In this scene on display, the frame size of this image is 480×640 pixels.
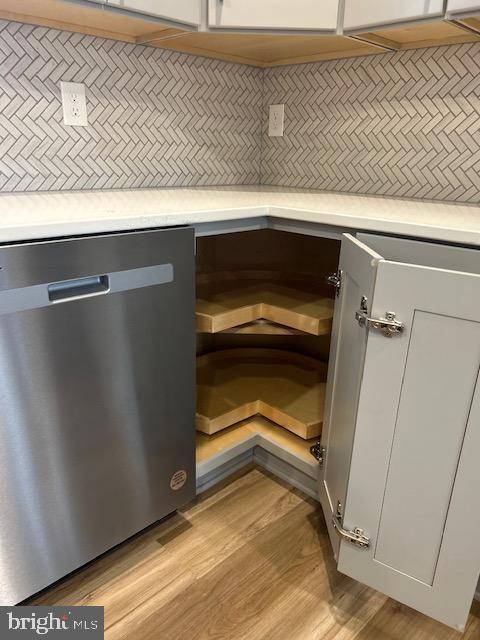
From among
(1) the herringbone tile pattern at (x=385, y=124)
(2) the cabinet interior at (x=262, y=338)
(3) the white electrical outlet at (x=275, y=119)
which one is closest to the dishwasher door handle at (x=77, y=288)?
(2) the cabinet interior at (x=262, y=338)

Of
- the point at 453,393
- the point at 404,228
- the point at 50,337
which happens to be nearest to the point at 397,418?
the point at 453,393

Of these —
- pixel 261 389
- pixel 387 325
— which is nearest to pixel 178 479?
pixel 261 389

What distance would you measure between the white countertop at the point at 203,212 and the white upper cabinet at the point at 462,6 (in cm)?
48

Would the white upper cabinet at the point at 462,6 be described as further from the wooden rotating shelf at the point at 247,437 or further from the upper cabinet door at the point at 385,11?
the wooden rotating shelf at the point at 247,437

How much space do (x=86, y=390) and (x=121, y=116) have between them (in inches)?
39.3

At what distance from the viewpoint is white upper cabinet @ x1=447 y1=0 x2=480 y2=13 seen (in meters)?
1.11

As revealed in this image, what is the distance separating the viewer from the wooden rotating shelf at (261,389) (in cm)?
150

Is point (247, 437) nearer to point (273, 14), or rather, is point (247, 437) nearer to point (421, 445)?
point (421, 445)

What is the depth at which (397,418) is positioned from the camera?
900 millimetres

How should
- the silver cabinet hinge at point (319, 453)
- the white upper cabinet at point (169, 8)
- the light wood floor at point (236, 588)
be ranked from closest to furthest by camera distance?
1. the light wood floor at point (236, 588)
2. the white upper cabinet at point (169, 8)
3. the silver cabinet hinge at point (319, 453)

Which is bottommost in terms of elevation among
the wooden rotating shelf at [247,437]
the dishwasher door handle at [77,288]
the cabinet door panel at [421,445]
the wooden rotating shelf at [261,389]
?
the wooden rotating shelf at [247,437]

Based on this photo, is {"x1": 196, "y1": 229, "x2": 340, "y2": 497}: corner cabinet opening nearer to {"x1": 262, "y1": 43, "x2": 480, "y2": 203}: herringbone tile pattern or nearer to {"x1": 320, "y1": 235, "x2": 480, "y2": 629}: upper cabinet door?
{"x1": 262, "y1": 43, "x2": 480, "y2": 203}: herringbone tile pattern

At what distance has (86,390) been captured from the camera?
97 cm

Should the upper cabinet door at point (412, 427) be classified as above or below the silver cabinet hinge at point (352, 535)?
above
